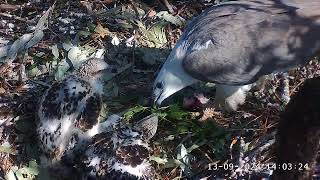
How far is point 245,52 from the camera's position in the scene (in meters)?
3.31

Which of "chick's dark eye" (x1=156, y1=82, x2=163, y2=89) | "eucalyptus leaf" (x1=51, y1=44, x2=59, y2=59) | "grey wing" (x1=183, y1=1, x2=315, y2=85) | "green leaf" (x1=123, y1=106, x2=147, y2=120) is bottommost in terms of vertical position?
"green leaf" (x1=123, y1=106, x2=147, y2=120)

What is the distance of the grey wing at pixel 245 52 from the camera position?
3.30 m

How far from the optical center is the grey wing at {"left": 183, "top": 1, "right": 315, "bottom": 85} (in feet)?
10.8

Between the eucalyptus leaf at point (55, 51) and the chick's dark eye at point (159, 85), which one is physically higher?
the chick's dark eye at point (159, 85)

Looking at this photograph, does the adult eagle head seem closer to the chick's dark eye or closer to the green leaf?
the chick's dark eye

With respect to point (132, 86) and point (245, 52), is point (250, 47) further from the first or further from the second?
point (132, 86)

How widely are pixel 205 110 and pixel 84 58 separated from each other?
3.24 feet

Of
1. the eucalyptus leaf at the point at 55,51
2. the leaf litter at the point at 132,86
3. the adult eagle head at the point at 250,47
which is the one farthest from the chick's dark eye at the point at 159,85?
the eucalyptus leaf at the point at 55,51

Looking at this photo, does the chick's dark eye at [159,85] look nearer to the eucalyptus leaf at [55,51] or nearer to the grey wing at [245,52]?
the grey wing at [245,52]

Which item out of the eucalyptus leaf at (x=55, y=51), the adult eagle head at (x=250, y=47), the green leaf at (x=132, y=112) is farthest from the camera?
the eucalyptus leaf at (x=55, y=51)

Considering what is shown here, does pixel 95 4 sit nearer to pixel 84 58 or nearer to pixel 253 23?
pixel 84 58

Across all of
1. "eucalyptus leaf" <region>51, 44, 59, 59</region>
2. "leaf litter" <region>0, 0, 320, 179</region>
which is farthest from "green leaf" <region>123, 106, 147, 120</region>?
"eucalyptus leaf" <region>51, 44, 59, 59</region>

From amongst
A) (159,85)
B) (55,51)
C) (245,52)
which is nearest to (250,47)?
(245,52)

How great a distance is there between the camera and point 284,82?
147 inches
